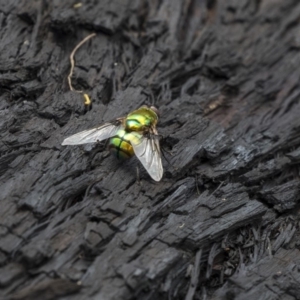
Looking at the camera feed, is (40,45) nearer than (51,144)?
No

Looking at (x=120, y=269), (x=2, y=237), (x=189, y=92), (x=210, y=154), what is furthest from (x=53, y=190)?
(x=189, y=92)

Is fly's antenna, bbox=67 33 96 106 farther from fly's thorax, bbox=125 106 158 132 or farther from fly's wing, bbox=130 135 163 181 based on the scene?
fly's wing, bbox=130 135 163 181

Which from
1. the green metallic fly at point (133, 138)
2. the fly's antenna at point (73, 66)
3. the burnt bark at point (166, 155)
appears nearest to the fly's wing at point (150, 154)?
the green metallic fly at point (133, 138)

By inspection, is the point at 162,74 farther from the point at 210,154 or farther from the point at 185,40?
the point at 210,154

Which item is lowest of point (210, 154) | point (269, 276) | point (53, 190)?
point (269, 276)

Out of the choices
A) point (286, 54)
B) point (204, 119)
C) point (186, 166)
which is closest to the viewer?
point (186, 166)

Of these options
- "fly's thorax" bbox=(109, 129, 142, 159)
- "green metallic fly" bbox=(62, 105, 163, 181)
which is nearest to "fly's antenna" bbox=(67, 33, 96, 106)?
"green metallic fly" bbox=(62, 105, 163, 181)

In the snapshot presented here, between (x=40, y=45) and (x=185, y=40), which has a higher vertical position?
(x=40, y=45)

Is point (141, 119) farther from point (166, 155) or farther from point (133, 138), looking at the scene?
point (166, 155)
